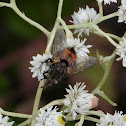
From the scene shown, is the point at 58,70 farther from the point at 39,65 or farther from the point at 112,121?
the point at 112,121

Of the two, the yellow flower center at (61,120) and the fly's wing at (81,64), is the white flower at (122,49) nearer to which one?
the fly's wing at (81,64)

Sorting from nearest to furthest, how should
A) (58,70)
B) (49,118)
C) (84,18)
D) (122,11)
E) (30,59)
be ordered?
(49,118)
(58,70)
(122,11)
(84,18)
(30,59)

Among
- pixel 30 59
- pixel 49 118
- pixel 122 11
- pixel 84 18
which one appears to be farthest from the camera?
pixel 30 59

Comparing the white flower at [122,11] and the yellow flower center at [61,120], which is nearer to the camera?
the yellow flower center at [61,120]

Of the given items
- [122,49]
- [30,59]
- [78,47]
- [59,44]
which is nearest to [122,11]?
[122,49]

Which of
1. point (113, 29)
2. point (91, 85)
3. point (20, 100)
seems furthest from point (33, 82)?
point (113, 29)

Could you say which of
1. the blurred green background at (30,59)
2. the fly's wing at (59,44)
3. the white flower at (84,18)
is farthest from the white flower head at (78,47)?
the blurred green background at (30,59)

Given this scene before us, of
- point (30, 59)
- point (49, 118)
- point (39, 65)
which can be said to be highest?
point (30, 59)

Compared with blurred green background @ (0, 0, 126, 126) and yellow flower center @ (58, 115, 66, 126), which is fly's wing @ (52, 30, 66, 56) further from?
blurred green background @ (0, 0, 126, 126)
